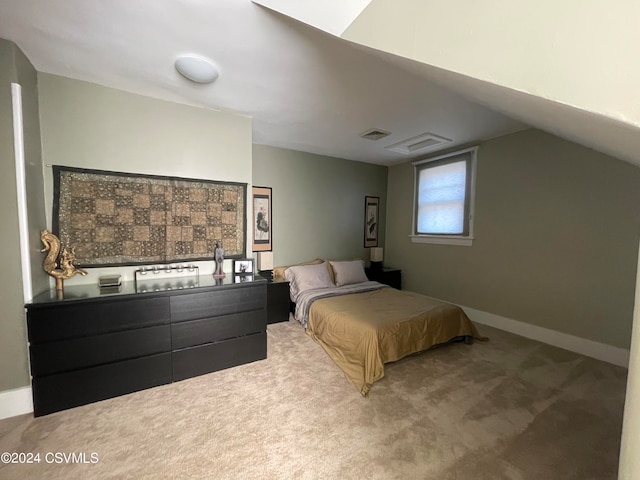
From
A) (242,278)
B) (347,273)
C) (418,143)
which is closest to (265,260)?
(242,278)

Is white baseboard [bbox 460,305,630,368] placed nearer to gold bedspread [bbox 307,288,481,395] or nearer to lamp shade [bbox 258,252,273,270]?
gold bedspread [bbox 307,288,481,395]

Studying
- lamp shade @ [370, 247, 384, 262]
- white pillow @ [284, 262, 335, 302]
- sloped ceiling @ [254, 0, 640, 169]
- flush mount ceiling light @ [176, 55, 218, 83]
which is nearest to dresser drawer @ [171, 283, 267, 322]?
white pillow @ [284, 262, 335, 302]

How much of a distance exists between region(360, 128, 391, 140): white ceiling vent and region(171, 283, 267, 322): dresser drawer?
221cm

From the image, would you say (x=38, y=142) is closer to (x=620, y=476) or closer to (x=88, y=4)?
(x=88, y=4)

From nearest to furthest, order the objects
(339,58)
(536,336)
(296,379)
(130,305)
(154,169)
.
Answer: (339,58)
(130,305)
(296,379)
(154,169)
(536,336)

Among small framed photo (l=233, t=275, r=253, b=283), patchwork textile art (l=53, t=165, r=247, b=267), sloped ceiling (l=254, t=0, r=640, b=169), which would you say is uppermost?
sloped ceiling (l=254, t=0, r=640, b=169)

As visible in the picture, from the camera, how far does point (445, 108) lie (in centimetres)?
250

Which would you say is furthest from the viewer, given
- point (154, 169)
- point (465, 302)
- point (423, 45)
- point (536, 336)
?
point (465, 302)

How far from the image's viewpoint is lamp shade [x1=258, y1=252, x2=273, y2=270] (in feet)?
11.9

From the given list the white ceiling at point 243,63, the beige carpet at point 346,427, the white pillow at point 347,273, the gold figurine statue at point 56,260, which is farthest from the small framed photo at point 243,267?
the white ceiling at point 243,63

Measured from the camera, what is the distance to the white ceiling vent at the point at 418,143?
3.30 meters

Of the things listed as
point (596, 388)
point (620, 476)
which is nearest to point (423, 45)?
point (620, 476)

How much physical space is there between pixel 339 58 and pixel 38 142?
2426 mm

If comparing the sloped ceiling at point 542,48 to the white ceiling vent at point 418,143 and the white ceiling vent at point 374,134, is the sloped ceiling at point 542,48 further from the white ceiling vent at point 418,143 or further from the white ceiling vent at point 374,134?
the white ceiling vent at point 418,143
